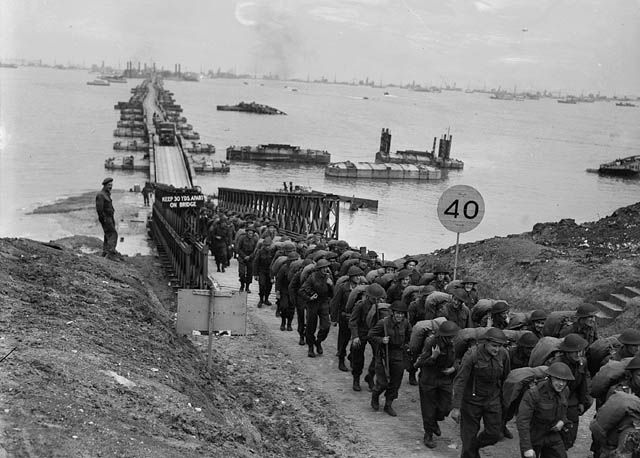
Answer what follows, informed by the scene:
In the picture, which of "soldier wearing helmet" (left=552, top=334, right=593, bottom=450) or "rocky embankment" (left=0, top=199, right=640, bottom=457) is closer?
"rocky embankment" (left=0, top=199, right=640, bottom=457)

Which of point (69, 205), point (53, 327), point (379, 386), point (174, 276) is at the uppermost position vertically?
point (53, 327)

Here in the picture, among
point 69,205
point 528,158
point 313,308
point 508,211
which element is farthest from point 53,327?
point 528,158

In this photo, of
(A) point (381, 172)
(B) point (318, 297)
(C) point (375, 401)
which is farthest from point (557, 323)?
(A) point (381, 172)

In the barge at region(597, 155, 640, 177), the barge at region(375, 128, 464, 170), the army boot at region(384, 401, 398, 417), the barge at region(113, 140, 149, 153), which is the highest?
the army boot at region(384, 401, 398, 417)

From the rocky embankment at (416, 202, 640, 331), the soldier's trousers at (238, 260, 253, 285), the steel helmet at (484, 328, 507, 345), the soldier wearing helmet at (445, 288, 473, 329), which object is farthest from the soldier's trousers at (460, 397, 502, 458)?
the soldier's trousers at (238, 260, 253, 285)

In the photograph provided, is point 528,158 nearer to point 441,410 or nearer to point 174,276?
point 174,276

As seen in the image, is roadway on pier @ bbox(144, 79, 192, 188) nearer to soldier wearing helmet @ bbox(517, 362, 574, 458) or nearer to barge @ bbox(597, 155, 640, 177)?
barge @ bbox(597, 155, 640, 177)

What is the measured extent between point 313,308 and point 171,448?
5922 mm

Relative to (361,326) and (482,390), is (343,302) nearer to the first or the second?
(361,326)

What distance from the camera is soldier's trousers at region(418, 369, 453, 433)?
8.44 metres

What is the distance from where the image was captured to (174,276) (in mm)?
18844

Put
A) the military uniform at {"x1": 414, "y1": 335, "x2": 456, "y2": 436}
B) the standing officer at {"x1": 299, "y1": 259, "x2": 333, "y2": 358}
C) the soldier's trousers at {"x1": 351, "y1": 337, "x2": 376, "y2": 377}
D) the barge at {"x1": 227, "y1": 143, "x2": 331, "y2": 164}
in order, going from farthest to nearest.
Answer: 1. the barge at {"x1": 227, "y1": 143, "x2": 331, "y2": 164}
2. the standing officer at {"x1": 299, "y1": 259, "x2": 333, "y2": 358}
3. the soldier's trousers at {"x1": 351, "y1": 337, "x2": 376, "y2": 377}
4. the military uniform at {"x1": 414, "y1": 335, "x2": 456, "y2": 436}

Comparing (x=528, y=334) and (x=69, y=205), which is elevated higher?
(x=528, y=334)

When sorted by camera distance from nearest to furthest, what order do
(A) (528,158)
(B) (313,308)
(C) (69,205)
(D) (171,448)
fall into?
(D) (171,448) → (B) (313,308) → (C) (69,205) → (A) (528,158)
